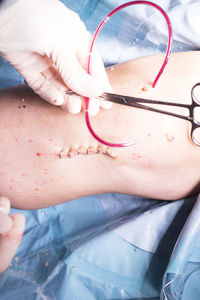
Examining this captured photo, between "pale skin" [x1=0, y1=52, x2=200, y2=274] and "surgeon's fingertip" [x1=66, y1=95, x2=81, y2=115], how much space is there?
64 mm

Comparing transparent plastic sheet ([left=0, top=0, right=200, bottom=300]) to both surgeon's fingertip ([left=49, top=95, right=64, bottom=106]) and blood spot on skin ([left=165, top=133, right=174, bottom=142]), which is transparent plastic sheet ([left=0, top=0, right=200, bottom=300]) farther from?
surgeon's fingertip ([left=49, top=95, right=64, bottom=106])

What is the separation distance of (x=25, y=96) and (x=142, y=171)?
488 mm

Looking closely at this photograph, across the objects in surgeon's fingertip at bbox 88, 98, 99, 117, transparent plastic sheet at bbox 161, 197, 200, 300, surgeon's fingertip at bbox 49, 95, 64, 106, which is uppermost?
surgeon's fingertip at bbox 88, 98, 99, 117

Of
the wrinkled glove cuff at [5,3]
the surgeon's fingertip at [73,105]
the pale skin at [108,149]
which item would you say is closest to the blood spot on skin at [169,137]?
the pale skin at [108,149]

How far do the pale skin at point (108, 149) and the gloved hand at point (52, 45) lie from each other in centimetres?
8

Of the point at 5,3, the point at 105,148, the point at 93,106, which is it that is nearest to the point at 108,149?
the point at 105,148

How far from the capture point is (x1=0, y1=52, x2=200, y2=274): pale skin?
0.92m

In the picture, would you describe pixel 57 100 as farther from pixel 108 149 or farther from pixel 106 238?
pixel 106 238

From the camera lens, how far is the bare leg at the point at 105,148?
36.3 inches

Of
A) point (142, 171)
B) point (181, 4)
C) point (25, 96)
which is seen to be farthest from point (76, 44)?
point (181, 4)

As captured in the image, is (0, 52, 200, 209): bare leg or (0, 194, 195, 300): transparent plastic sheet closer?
(0, 52, 200, 209): bare leg

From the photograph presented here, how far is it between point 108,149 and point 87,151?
0.23ft

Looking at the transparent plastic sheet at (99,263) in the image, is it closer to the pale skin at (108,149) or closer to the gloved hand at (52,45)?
the pale skin at (108,149)

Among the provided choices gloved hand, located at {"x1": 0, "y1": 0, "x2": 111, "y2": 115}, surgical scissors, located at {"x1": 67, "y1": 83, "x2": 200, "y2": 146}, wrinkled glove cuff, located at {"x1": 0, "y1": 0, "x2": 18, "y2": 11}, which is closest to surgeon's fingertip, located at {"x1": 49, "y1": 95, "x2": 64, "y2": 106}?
gloved hand, located at {"x1": 0, "y1": 0, "x2": 111, "y2": 115}
